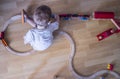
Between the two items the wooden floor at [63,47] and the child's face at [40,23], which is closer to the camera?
the child's face at [40,23]

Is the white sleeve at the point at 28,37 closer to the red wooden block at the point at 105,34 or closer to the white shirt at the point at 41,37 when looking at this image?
the white shirt at the point at 41,37

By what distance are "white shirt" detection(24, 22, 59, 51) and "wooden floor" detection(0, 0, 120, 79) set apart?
8cm

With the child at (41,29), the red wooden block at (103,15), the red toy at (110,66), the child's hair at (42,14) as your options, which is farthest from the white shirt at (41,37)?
the red toy at (110,66)

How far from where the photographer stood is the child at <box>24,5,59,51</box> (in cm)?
136

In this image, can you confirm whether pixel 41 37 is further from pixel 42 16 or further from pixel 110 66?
pixel 110 66

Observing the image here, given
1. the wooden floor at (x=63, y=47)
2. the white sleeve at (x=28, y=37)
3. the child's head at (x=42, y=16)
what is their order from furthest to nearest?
the wooden floor at (x=63, y=47), the white sleeve at (x=28, y=37), the child's head at (x=42, y=16)

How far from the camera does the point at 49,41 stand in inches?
59.3

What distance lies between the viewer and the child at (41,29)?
1.36m

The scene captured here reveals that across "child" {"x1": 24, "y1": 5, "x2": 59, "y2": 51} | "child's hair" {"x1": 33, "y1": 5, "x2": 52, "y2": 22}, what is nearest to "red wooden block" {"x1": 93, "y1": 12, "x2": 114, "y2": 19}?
"child" {"x1": 24, "y1": 5, "x2": 59, "y2": 51}

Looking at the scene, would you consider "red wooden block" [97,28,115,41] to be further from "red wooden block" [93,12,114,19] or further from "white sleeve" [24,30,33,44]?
"white sleeve" [24,30,33,44]

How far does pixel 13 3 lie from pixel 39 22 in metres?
0.34

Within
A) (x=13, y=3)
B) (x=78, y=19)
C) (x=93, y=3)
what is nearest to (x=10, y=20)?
(x=13, y=3)

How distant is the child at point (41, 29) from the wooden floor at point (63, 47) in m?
0.08

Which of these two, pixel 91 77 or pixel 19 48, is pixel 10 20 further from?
pixel 91 77
